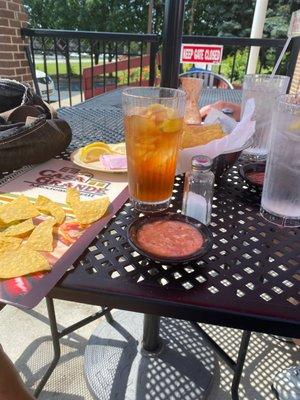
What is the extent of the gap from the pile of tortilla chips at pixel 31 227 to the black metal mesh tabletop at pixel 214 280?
6 centimetres

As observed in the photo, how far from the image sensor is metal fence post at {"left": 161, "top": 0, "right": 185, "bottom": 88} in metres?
0.83

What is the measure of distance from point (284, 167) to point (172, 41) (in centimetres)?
48

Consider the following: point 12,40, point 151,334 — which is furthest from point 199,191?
point 12,40

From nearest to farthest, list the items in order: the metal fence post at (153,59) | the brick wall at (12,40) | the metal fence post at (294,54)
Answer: the metal fence post at (294,54) < the metal fence post at (153,59) < the brick wall at (12,40)

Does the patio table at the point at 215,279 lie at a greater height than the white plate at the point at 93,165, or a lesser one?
lesser

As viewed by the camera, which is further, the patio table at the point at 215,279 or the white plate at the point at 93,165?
the white plate at the point at 93,165

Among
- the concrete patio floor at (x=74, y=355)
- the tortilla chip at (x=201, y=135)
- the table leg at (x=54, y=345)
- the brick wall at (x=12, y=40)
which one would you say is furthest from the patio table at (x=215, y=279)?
the brick wall at (x=12, y=40)

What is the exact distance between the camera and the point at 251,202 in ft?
2.59

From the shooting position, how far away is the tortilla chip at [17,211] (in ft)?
2.12

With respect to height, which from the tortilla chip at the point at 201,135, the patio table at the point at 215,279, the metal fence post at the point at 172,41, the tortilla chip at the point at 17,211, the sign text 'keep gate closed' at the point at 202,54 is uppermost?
the metal fence post at the point at 172,41

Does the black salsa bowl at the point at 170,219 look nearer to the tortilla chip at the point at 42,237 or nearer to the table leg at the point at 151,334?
the tortilla chip at the point at 42,237

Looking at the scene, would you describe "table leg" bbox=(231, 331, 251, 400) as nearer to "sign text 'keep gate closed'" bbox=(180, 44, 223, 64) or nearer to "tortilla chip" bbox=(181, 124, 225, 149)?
"tortilla chip" bbox=(181, 124, 225, 149)

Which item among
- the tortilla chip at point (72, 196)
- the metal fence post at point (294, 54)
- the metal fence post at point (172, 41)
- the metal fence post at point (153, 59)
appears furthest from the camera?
the metal fence post at point (153, 59)

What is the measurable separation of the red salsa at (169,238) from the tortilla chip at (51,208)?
0.57 feet
